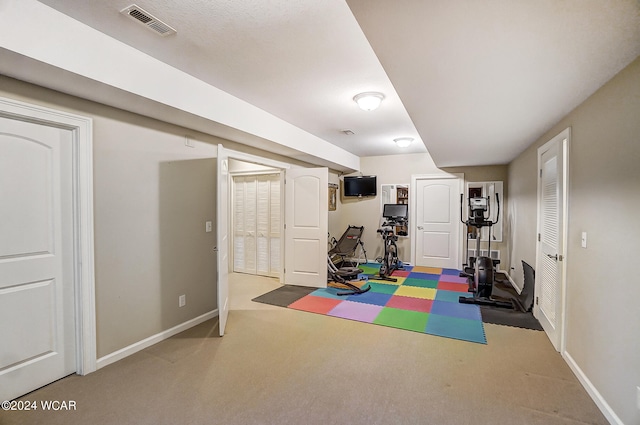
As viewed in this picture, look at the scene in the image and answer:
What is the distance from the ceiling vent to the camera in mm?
1884

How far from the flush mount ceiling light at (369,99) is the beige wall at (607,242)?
1.77 m

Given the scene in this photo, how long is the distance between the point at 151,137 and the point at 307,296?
3.05 metres

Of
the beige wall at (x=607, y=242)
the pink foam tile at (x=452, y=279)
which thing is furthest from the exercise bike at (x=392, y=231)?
the beige wall at (x=607, y=242)

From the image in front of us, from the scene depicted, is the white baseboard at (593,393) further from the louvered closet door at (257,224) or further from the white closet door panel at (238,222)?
the white closet door panel at (238,222)

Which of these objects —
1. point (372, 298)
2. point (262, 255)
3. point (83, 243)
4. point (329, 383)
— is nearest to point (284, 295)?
point (372, 298)

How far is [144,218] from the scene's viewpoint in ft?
9.88

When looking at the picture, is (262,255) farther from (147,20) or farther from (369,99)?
(147,20)

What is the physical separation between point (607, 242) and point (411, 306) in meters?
2.51

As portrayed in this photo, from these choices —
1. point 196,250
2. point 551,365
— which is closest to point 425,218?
point 551,365

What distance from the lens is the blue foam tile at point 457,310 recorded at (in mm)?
3855

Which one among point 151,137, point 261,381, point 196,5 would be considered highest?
point 196,5

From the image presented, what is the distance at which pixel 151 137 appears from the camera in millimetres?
3055

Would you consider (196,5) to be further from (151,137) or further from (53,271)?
(53,271)

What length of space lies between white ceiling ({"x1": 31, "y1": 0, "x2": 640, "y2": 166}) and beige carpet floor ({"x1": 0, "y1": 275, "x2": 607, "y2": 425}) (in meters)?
2.30
